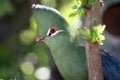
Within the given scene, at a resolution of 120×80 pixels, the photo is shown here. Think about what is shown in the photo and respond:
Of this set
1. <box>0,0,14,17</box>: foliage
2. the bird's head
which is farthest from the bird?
<box>0,0,14,17</box>: foliage

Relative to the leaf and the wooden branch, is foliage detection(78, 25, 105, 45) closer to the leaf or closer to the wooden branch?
the wooden branch

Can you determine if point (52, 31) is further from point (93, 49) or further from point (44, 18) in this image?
point (93, 49)

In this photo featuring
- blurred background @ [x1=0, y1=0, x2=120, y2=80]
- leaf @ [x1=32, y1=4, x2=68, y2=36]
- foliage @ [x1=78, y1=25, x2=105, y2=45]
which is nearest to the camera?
foliage @ [x1=78, y1=25, x2=105, y2=45]

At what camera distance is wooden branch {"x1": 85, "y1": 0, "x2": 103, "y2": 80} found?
1.35 meters

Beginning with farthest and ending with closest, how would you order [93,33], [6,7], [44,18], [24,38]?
[24,38] < [6,7] < [44,18] < [93,33]

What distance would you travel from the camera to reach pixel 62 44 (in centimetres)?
179

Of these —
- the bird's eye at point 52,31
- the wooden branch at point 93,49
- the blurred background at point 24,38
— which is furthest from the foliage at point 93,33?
the blurred background at point 24,38

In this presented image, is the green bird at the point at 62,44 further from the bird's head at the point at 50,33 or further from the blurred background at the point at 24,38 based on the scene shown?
the blurred background at the point at 24,38

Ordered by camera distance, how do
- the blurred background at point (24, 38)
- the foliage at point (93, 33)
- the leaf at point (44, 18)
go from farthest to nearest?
the blurred background at point (24, 38), the leaf at point (44, 18), the foliage at point (93, 33)

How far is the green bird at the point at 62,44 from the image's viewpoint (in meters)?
1.71

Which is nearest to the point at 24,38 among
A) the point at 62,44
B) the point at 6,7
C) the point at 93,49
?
the point at 6,7

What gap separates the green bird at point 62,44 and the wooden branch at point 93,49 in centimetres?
31

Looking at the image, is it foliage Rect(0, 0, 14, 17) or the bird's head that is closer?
the bird's head

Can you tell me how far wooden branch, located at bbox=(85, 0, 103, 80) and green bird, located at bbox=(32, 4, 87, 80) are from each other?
1.02ft
